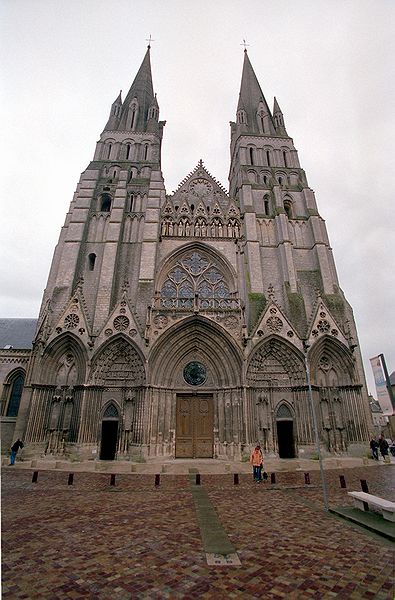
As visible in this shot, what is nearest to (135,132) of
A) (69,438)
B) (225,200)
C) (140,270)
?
(225,200)

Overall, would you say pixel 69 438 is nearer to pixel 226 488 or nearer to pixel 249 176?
pixel 226 488

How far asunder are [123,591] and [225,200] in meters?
24.9

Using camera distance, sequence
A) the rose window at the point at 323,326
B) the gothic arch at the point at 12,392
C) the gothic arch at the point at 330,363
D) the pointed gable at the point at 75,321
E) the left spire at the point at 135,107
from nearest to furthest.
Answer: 1. the pointed gable at the point at 75,321
2. the gothic arch at the point at 330,363
3. the rose window at the point at 323,326
4. the gothic arch at the point at 12,392
5. the left spire at the point at 135,107

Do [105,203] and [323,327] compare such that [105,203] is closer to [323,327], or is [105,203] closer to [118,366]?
[118,366]

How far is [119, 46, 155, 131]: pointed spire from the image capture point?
98.8 feet

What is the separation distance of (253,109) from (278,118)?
9.36ft

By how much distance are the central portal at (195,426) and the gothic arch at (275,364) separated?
10.6ft

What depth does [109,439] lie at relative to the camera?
58.0 feet

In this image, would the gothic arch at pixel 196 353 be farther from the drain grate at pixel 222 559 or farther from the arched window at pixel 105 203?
the drain grate at pixel 222 559

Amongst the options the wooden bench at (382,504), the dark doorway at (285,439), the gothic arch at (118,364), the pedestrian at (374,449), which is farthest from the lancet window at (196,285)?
the wooden bench at (382,504)

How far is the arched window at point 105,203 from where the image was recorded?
2456 cm

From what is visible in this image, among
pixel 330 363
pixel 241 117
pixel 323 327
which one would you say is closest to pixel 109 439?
pixel 330 363

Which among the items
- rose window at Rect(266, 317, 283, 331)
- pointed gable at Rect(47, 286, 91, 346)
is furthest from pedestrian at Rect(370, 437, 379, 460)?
pointed gable at Rect(47, 286, 91, 346)

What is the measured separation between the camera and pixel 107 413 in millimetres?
17859
